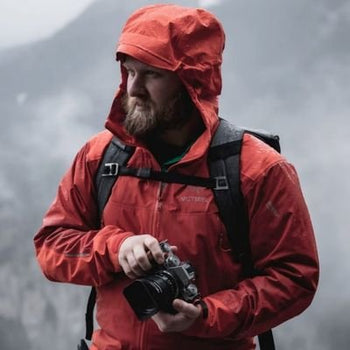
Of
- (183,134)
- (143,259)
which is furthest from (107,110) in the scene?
(143,259)

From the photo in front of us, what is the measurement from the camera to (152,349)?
1.61 meters

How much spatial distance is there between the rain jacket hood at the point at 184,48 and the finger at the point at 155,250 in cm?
25

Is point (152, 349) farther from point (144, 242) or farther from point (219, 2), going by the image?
point (219, 2)

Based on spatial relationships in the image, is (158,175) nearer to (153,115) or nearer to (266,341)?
(153,115)

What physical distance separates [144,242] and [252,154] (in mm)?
337

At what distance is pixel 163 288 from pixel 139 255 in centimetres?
10

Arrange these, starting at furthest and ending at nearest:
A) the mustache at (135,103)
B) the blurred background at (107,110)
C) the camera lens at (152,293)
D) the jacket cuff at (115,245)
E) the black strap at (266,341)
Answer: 1. the blurred background at (107,110)
2. the black strap at (266,341)
3. the mustache at (135,103)
4. the jacket cuff at (115,245)
5. the camera lens at (152,293)

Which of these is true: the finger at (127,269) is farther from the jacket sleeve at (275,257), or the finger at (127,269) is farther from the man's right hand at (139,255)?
the jacket sleeve at (275,257)

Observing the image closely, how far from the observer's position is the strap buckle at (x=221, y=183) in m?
1.59

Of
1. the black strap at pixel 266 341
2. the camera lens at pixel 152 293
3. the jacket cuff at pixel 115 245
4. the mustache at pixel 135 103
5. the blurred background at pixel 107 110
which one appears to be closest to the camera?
the camera lens at pixel 152 293

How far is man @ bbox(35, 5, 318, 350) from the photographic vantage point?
159 centimetres

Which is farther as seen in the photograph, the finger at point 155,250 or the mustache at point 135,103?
the mustache at point 135,103

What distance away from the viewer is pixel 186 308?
1443 mm

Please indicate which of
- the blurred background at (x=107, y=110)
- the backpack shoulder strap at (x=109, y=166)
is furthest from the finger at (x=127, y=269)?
the blurred background at (x=107, y=110)
